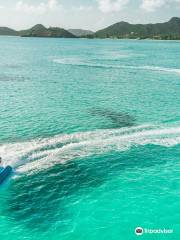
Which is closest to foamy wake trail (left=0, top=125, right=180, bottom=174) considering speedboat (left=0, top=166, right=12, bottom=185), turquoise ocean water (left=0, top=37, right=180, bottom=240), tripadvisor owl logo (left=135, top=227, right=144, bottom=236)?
turquoise ocean water (left=0, top=37, right=180, bottom=240)

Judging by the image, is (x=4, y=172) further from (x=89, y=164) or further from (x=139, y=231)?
(x=139, y=231)

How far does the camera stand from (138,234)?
2958 cm

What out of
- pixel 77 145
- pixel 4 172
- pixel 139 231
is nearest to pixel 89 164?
pixel 77 145

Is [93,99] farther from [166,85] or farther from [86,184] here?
[86,184]

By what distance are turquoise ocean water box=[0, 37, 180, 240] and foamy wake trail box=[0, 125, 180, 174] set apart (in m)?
0.13

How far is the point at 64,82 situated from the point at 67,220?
→ 68.0 m

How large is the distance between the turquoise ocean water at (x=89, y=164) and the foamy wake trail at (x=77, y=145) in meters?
0.13

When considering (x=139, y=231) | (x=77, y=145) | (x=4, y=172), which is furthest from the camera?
(x=77, y=145)

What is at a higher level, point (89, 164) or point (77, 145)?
point (77, 145)

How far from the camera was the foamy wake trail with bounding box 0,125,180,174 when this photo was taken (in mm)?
42188

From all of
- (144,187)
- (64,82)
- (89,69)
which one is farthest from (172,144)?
(89,69)

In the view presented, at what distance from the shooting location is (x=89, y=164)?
42.0 metres

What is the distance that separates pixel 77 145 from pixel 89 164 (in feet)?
18.8

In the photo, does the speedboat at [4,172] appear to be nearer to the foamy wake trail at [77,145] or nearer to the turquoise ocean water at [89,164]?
the turquoise ocean water at [89,164]
